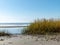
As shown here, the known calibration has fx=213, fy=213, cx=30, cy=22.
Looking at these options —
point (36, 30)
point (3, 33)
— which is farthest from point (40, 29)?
point (3, 33)

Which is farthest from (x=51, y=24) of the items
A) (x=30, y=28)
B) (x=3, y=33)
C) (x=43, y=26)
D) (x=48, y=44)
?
(x=48, y=44)

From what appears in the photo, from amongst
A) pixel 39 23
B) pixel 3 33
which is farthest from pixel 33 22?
pixel 3 33

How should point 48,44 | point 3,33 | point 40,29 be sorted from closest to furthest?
1. point 48,44
2. point 3,33
3. point 40,29

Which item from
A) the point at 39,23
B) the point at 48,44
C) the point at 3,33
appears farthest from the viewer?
the point at 39,23

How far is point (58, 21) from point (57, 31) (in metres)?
1.36

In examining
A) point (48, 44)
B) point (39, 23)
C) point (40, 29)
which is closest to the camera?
point (48, 44)

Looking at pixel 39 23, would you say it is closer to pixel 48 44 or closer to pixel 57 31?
pixel 57 31

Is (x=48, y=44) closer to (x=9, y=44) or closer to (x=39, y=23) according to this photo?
(x=9, y=44)

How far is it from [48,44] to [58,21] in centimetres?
650

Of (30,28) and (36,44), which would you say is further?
(30,28)

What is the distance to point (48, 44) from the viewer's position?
7477mm

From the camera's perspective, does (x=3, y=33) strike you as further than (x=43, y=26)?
No

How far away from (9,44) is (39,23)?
6059 mm

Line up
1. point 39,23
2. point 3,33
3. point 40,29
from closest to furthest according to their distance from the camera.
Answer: point 3,33
point 40,29
point 39,23
